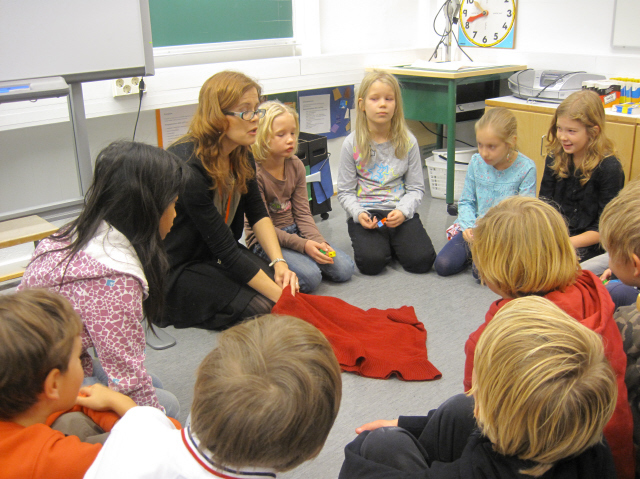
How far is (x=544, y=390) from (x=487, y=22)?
360 centimetres

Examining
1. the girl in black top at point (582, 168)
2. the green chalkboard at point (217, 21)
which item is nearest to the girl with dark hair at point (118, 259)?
the girl in black top at point (582, 168)

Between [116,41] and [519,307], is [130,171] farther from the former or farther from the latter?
[116,41]

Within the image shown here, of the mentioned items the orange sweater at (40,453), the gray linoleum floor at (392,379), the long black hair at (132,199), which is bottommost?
the gray linoleum floor at (392,379)

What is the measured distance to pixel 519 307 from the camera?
907 millimetres

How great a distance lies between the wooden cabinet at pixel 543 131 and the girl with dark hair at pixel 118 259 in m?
2.33

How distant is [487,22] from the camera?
12.7 ft

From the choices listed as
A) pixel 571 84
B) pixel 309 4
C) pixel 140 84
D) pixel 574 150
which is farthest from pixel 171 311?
pixel 571 84

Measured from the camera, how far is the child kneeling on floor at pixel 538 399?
0.79 m

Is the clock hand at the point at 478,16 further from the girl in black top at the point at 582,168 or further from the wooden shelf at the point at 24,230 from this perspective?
the wooden shelf at the point at 24,230

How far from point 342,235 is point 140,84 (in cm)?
127

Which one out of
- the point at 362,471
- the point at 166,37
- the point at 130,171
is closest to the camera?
the point at 362,471

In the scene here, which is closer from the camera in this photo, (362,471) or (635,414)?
(362,471)

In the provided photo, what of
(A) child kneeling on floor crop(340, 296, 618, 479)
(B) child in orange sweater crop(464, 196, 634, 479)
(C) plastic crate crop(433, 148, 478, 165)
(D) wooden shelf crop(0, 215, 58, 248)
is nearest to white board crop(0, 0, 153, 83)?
(D) wooden shelf crop(0, 215, 58, 248)

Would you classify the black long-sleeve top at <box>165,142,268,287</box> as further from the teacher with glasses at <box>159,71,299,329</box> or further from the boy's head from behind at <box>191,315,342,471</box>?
the boy's head from behind at <box>191,315,342,471</box>
